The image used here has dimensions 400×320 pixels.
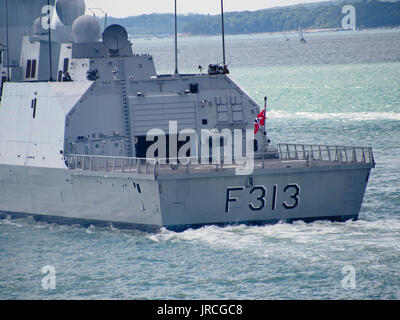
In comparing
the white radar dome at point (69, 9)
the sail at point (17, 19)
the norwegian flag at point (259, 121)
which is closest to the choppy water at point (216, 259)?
the norwegian flag at point (259, 121)

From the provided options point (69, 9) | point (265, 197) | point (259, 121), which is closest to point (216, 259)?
point (265, 197)

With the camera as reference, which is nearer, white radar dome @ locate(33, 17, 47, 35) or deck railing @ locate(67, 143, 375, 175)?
deck railing @ locate(67, 143, 375, 175)

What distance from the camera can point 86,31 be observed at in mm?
35281

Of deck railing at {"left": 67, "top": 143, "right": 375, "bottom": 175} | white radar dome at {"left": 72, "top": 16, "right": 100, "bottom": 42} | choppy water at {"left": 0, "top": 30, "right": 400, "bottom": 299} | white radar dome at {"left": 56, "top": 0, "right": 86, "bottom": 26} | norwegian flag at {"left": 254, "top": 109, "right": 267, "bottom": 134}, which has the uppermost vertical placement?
white radar dome at {"left": 56, "top": 0, "right": 86, "bottom": 26}

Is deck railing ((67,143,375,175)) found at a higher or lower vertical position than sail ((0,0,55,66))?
lower

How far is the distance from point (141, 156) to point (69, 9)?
12143mm

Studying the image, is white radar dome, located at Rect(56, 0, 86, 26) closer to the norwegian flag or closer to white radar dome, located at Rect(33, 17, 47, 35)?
white radar dome, located at Rect(33, 17, 47, 35)

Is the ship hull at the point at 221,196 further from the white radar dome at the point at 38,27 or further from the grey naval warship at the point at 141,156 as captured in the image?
the white radar dome at the point at 38,27

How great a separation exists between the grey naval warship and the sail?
350cm

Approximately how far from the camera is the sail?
1590 inches

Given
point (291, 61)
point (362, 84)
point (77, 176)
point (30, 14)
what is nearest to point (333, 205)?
point (77, 176)

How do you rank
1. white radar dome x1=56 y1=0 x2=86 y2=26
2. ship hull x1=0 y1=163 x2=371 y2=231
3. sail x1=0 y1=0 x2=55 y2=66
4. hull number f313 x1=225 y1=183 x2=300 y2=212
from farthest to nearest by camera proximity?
white radar dome x1=56 y1=0 x2=86 y2=26, sail x1=0 y1=0 x2=55 y2=66, hull number f313 x1=225 y1=183 x2=300 y2=212, ship hull x1=0 y1=163 x2=371 y2=231

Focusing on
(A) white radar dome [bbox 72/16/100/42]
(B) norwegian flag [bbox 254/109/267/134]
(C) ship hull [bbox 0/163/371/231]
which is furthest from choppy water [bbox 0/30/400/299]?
(A) white radar dome [bbox 72/16/100/42]

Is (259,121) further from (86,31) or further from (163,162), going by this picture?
(86,31)
